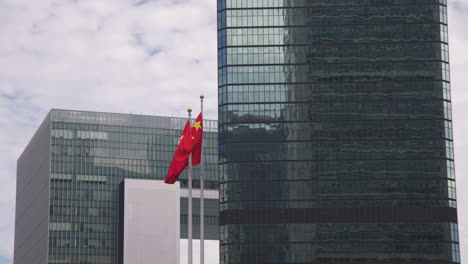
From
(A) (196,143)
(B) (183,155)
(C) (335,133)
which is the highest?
(C) (335,133)

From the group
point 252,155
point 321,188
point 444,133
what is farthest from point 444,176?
point 252,155

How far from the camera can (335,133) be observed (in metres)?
193

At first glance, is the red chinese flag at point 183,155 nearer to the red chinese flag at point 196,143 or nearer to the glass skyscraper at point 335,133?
the red chinese flag at point 196,143

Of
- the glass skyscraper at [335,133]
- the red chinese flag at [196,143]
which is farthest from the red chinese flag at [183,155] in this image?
the glass skyscraper at [335,133]

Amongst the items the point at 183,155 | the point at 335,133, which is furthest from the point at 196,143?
the point at 335,133

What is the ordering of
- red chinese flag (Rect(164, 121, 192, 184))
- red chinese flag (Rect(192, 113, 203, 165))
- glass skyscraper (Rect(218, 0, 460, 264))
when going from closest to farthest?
red chinese flag (Rect(164, 121, 192, 184)) → red chinese flag (Rect(192, 113, 203, 165)) → glass skyscraper (Rect(218, 0, 460, 264))

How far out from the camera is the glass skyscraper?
18888cm

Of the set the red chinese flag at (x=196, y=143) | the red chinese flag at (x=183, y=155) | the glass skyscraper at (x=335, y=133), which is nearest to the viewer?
the red chinese flag at (x=183, y=155)

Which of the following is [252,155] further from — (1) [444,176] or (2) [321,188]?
(1) [444,176]

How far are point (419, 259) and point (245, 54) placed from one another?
167ft

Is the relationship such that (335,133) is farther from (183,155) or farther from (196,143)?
(183,155)

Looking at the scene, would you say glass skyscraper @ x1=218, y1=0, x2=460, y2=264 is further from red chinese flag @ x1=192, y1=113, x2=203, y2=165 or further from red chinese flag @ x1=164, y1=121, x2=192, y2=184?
red chinese flag @ x1=164, y1=121, x2=192, y2=184

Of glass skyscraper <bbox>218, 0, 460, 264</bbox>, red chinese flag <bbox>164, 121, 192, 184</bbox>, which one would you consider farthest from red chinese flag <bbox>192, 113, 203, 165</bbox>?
glass skyscraper <bbox>218, 0, 460, 264</bbox>

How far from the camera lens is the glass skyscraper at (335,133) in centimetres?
18888
